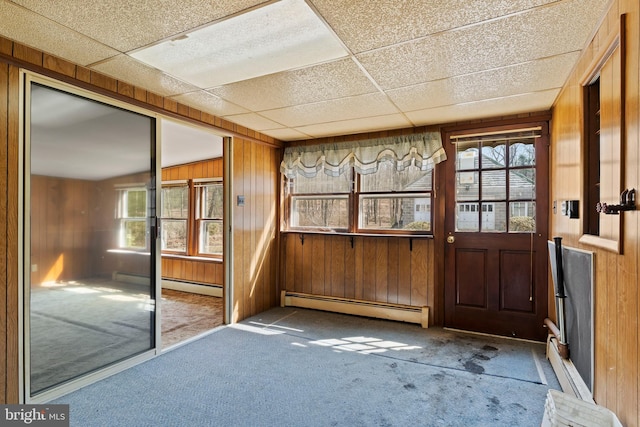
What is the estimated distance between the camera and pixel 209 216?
19.2 feet

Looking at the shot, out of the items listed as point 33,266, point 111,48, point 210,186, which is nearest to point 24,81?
point 111,48

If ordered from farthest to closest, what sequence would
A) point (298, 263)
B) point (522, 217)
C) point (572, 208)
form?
point (298, 263), point (522, 217), point (572, 208)

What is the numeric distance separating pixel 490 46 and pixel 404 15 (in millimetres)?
718

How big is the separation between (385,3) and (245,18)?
77 cm

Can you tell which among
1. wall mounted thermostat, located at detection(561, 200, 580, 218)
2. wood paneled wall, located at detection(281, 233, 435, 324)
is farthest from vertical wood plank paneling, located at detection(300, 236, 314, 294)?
wall mounted thermostat, located at detection(561, 200, 580, 218)

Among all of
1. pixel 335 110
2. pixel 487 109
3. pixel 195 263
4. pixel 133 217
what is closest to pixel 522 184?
pixel 487 109

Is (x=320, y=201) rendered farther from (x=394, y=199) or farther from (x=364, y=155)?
(x=394, y=199)

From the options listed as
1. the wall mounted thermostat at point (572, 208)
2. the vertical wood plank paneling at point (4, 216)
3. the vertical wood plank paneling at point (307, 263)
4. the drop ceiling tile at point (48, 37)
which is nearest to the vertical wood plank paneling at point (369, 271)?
the vertical wood plank paneling at point (307, 263)

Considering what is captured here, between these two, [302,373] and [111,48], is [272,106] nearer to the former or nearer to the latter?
[111,48]

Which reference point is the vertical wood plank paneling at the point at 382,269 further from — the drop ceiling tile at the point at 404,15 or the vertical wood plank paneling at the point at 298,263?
the drop ceiling tile at the point at 404,15

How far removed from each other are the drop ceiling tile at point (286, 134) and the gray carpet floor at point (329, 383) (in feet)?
7.99

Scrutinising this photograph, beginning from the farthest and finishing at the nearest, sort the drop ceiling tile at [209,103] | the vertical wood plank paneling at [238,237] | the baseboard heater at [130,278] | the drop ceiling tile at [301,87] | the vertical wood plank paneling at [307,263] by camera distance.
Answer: the vertical wood plank paneling at [307,263] < the vertical wood plank paneling at [238,237] < the drop ceiling tile at [209,103] < the baseboard heater at [130,278] < the drop ceiling tile at [301,87]

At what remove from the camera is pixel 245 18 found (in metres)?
1.85

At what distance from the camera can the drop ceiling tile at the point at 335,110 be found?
3.11m
